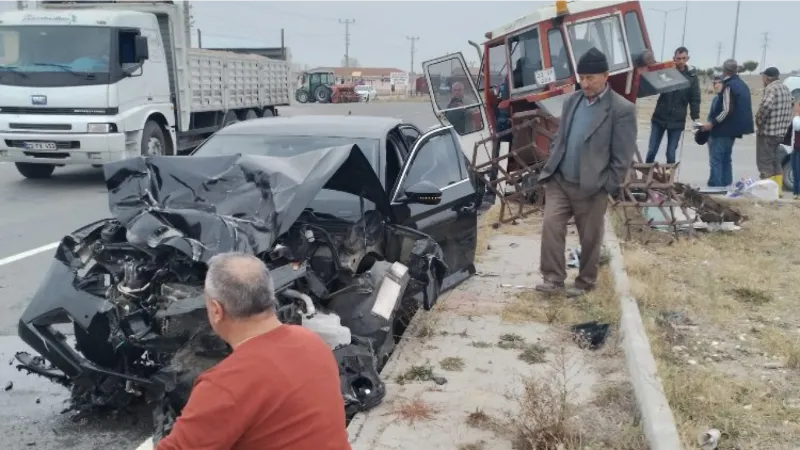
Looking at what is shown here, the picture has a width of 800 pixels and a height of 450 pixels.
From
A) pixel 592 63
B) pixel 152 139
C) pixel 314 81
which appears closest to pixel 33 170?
pixel 152 139

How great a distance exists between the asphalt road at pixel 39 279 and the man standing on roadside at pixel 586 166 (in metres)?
3.74

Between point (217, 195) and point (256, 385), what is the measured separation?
8.27 ft

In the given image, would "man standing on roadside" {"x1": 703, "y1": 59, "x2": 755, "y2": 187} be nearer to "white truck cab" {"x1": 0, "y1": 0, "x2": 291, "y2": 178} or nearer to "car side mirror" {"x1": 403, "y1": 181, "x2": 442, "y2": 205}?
"car side mirror" {"x1": 403, "y1": 181, "x2": 442, "y2": 205}

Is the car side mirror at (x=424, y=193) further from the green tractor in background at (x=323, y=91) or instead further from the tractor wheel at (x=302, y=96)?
the tractor wheel at (x=302, y=96)

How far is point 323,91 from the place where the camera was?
55.2 metres

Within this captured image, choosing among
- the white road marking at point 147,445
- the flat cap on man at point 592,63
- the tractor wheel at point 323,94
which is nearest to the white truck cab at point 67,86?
the flat cap on man at point 592,63

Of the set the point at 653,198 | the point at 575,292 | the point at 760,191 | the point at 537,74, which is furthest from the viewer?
the point at 760,191

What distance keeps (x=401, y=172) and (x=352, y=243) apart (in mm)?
1143

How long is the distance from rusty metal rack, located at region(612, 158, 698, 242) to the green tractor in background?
153ft

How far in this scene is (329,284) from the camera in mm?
4805

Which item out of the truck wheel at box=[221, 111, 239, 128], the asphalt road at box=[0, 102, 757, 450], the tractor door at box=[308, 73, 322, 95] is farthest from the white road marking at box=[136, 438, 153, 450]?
the tractor door at box=[308, 73, 322, 95]

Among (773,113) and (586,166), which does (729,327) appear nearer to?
(586,166)

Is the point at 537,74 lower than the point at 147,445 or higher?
higher

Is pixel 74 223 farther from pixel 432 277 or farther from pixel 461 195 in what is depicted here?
pixel 432 277
